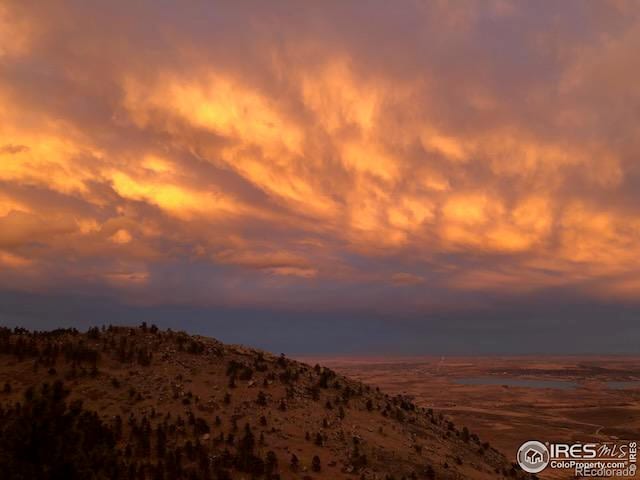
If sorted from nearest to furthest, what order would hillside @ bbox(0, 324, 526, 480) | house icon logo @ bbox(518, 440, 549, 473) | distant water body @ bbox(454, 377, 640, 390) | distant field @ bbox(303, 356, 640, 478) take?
hillside @ bbox(0, 324, 526, 480) → house icon logo @ bbox(518, 440, 549, 473) → distant field @ bbox(303, 356, 640, 478) → distant water body @ bbox(454, 377, 640, 390)

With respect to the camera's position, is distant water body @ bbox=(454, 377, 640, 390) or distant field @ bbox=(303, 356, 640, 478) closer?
distant field @ bbox=(303, 356, 640, 478)

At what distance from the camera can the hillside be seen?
17219 millimetres

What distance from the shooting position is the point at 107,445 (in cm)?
1825

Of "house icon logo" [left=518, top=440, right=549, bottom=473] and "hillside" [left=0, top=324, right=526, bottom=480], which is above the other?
"hillside" [left=0, top=324, right=526, bottom=480]

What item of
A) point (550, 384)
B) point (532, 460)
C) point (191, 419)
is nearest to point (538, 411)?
point (532, 460)

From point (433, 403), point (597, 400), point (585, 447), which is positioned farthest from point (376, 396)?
point (597, 400)

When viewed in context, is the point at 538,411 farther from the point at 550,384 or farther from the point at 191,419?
the point at 191,419

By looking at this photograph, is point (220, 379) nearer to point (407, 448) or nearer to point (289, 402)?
point (289, 402)

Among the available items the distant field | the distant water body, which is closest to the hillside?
the distant field

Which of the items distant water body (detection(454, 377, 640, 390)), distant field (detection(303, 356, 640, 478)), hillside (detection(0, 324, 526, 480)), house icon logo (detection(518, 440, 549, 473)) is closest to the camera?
hillside (detection(0, 324, 526, 480))

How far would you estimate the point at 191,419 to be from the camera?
820 inches

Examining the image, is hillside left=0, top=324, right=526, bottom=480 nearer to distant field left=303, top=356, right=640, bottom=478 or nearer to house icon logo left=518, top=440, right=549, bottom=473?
house icon logo left=518, top=440, right=549, bottom=473

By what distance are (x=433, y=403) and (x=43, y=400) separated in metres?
97.8

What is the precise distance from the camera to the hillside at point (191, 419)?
A: 17.2 meters
